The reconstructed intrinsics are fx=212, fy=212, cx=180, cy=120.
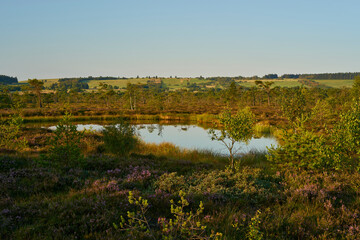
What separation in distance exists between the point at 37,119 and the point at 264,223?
51.0m

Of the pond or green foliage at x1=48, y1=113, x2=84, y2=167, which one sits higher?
green foliage at x1=48, y1=113, x2=84, y2=167

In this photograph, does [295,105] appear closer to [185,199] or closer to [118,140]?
[118,140]

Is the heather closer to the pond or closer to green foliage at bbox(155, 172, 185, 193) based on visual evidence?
green foliage at bbox(155, 172, 185, 193)

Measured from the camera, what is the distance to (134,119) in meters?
52.1

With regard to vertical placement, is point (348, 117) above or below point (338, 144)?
above

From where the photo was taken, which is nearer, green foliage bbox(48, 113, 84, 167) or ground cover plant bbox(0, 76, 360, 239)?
ground cover plant bbox(0, 76, 360, 239)

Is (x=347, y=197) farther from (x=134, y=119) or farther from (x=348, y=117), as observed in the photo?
(x=134, y=119)

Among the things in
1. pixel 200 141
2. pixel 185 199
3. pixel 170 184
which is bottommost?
pixel 200 141

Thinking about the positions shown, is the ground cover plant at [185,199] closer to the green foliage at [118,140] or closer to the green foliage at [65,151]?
the green foliage at [65,151]

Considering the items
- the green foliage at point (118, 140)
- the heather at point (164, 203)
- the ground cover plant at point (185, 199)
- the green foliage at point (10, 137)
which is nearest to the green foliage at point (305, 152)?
the ground cover plant at point (185, 199)

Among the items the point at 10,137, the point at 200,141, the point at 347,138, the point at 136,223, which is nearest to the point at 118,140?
the point at 10,137

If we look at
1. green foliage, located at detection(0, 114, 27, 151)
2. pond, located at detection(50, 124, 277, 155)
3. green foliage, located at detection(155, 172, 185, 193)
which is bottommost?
pond, located at detection(50, 124, 277, 155)

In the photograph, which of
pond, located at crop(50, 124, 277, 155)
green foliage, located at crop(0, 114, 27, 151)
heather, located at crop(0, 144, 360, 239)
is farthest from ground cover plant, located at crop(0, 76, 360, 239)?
pond, located at crop(50, 124, 277, 155)

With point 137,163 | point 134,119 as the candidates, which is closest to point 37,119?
point 134,119
